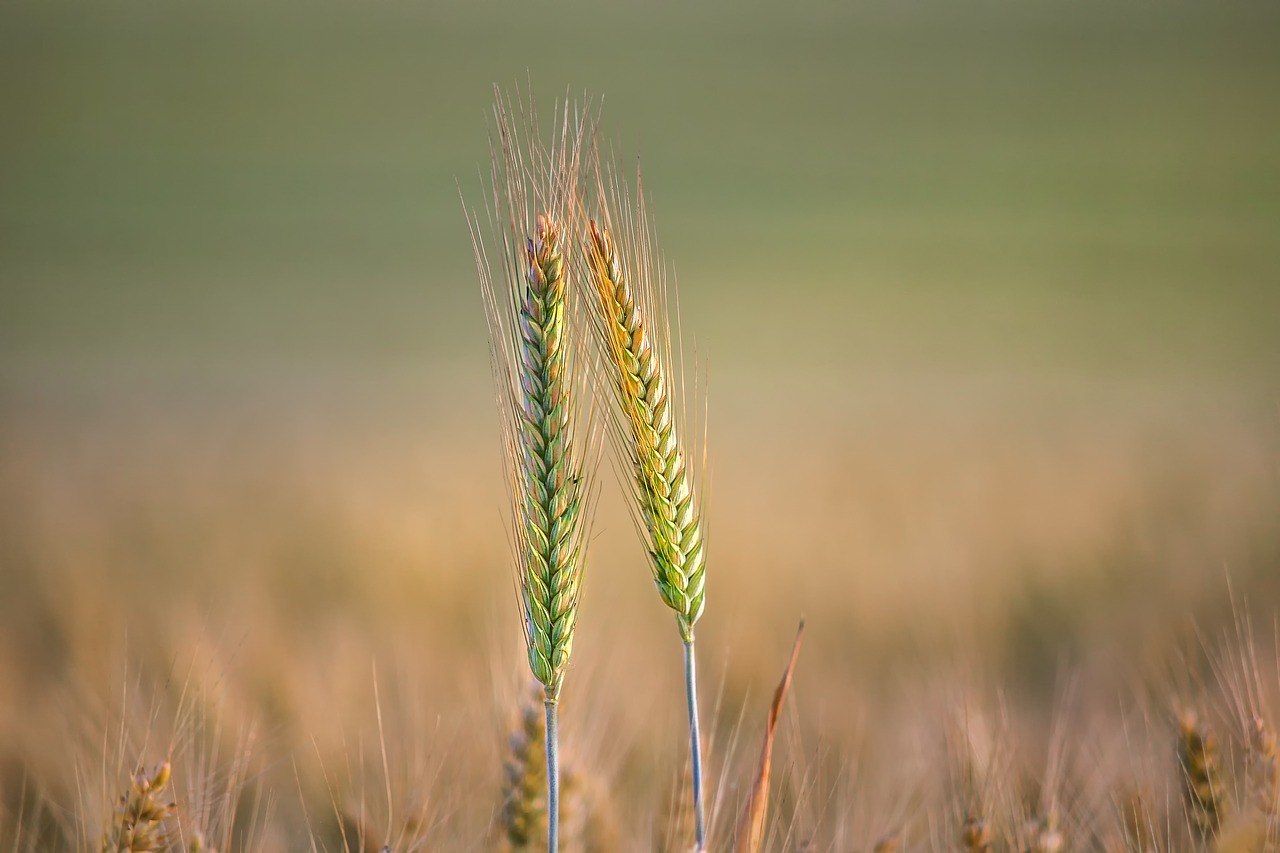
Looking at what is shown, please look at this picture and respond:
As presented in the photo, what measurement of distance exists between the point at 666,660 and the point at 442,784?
158cm

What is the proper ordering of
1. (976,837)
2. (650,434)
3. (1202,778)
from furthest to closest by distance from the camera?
(1202,778) < (976,837) < (650,434)

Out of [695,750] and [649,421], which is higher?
[649,421]

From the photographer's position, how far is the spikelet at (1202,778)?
4.80ft

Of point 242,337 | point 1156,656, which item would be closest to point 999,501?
point 1156,656

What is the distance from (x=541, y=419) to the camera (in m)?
1.02

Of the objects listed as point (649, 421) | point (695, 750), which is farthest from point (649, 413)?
point (695, 750)

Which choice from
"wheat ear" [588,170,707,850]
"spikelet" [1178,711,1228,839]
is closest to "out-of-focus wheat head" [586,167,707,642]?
"wheat ear" [588,170,707,850]

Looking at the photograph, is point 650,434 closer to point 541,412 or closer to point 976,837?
point 541,412

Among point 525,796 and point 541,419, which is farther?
point 525,796

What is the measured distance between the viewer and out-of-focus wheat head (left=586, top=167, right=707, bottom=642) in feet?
3.32

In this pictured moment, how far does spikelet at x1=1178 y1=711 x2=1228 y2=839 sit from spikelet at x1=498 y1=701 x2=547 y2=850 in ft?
3.67

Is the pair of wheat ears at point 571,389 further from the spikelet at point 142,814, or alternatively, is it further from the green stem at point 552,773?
the spikelet at point 142,814

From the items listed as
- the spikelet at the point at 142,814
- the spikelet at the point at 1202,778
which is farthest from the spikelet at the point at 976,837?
the spikelet at the point at 142,814

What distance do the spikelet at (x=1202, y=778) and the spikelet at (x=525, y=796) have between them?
1120 mm
